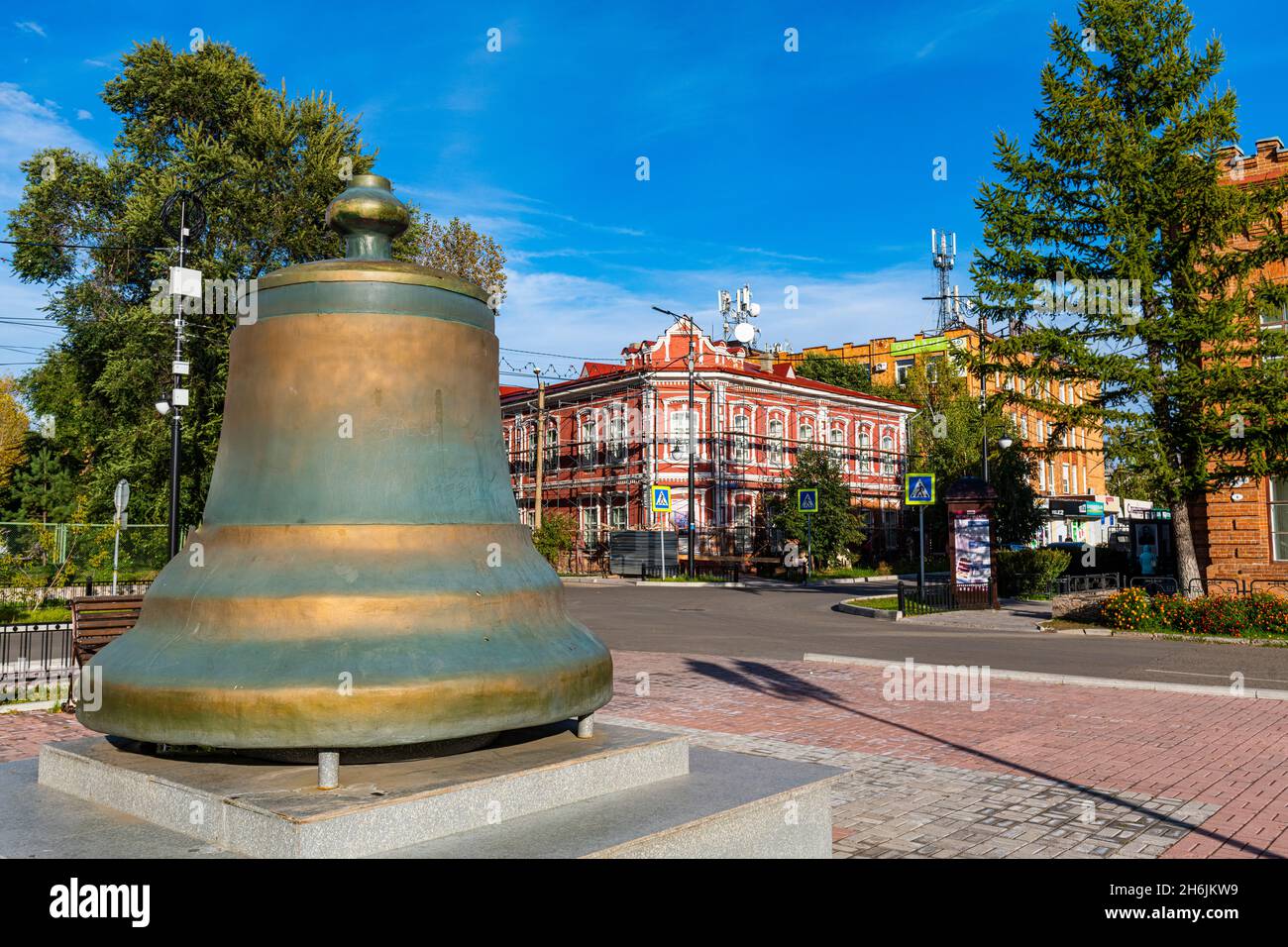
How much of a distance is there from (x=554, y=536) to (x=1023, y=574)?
1990cm

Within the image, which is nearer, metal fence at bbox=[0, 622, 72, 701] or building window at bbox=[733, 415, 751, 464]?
metal fence at bbox=[0, 622, 72, 701]

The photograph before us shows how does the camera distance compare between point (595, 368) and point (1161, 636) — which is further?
point (595, 368)

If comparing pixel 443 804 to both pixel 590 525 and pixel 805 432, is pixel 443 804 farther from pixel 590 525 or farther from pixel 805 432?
pixel 805 432

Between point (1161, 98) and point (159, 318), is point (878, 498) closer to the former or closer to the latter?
point (1161, 98)

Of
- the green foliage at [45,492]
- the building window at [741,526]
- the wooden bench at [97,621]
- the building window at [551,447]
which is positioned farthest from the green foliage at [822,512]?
the wooden bench at [97,621]

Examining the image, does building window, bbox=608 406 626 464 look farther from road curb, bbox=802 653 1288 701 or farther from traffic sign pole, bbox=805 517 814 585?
road curb, bbox=802 653 1288 701

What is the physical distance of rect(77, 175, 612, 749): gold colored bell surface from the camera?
13.1ft

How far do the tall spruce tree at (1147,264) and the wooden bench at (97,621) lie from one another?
18.1m

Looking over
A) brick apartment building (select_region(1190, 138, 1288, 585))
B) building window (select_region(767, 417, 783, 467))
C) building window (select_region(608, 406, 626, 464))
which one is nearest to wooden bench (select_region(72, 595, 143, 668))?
brick apartment building (select_region(1190, 138, 1288, 585))

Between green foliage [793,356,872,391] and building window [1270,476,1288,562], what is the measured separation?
45299 mm

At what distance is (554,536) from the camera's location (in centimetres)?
4209

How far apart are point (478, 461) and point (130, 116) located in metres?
33.5

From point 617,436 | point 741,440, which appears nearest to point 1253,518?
point 741,440

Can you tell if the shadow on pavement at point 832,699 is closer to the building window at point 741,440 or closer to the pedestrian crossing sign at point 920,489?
the pedestrian crossing sign at point 920,489
